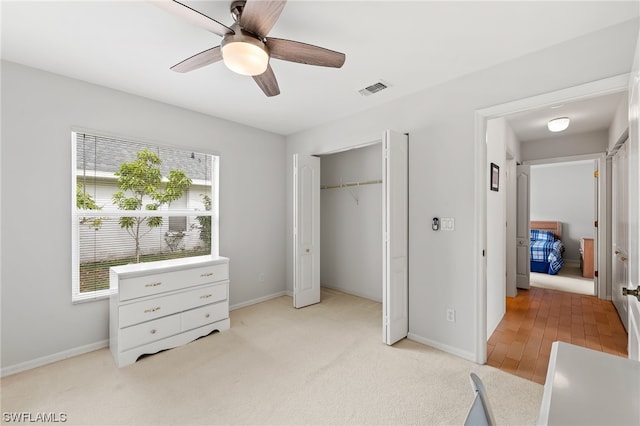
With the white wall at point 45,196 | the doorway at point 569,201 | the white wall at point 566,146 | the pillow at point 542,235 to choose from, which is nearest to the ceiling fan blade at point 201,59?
the white wall at point 45,196

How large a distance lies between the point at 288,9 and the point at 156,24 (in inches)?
36.1

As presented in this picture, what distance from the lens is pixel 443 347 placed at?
273cm

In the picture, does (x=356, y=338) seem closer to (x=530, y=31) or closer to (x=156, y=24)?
(x=530, y=31)

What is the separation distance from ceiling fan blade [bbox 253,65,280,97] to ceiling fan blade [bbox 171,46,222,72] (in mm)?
278

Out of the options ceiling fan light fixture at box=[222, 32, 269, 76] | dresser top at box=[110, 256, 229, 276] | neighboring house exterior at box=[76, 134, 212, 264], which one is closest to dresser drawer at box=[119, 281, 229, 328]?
dresser top at box=[110, 256, 229, 276]

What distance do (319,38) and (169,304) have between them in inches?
107

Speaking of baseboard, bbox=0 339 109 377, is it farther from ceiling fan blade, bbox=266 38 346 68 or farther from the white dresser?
ceiling fan blade, bbox=266 38 346 68

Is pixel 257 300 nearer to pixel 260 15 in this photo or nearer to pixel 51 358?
pixel 51 358

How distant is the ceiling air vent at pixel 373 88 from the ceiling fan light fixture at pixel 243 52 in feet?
4.66

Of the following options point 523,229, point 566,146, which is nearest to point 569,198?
point 566,146

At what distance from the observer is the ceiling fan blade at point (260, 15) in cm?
142

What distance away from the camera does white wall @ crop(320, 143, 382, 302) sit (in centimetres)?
425

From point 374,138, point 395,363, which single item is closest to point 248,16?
point 374,138

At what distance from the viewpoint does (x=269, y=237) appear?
439cm
